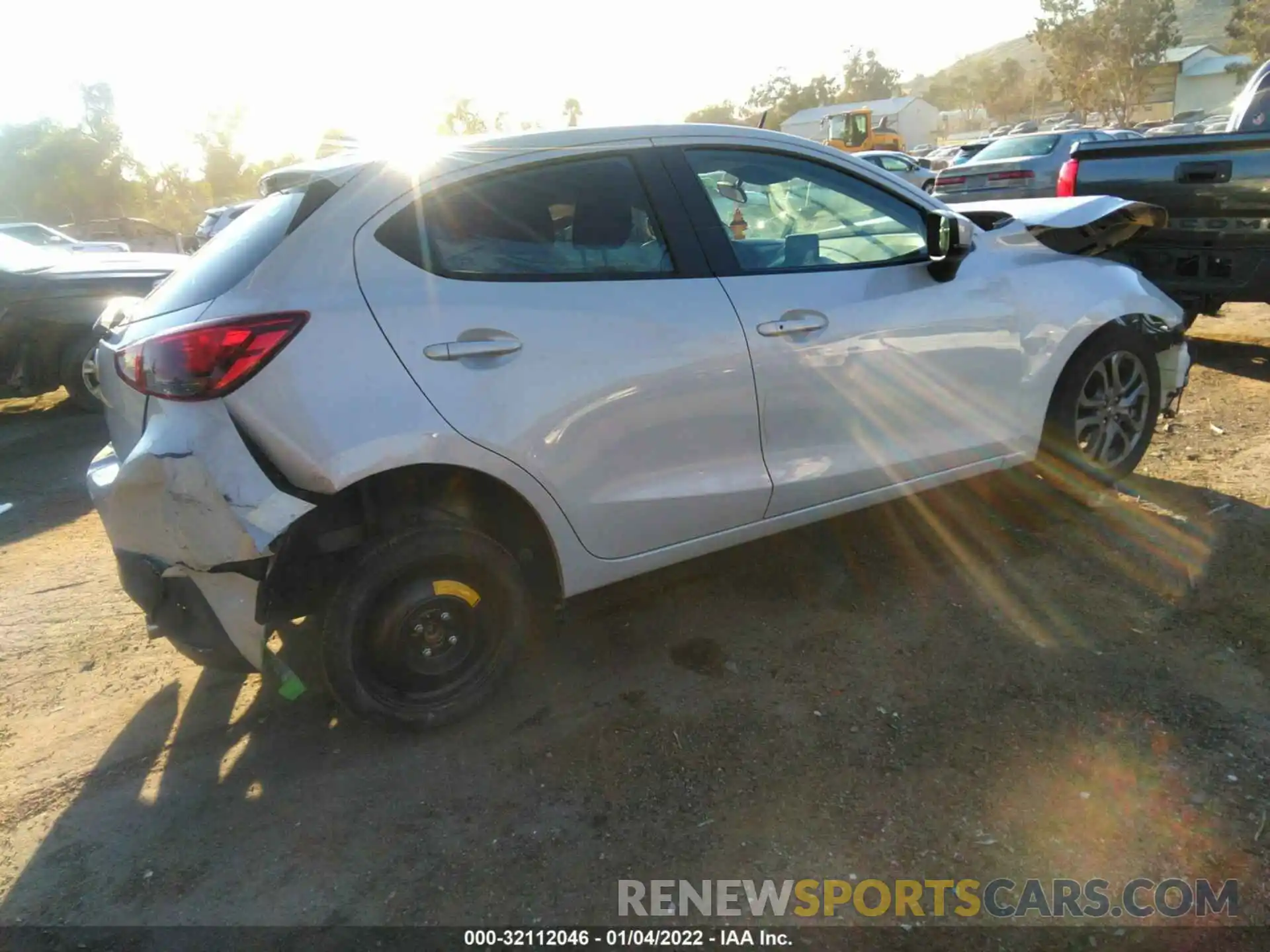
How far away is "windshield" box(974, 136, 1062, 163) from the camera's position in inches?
578

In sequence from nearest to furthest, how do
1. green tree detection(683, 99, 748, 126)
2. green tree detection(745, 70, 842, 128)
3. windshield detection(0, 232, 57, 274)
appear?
windshield detection(0, 232, 57, 274) < green tree detection(683, 99, 748, 126) < green tree detection(745, 70, 842, 128)

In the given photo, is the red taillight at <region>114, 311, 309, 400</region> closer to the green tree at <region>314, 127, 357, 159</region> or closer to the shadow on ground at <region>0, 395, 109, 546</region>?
the green tree at <region>314, 127, 357, 159</region>

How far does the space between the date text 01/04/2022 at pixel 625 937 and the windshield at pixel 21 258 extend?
6.90m

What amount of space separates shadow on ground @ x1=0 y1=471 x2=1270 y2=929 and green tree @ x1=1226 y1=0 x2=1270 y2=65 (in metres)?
59.4

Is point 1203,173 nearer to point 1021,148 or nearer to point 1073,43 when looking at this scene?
point 1021,148

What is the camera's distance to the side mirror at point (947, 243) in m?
3.38

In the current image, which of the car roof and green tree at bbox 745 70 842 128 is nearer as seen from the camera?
the car roof

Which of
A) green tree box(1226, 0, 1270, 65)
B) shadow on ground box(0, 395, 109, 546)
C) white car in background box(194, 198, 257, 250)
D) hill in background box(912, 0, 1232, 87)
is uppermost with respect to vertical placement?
hill in background box(912, 0, 1232, 87)

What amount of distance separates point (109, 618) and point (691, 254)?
115 inches

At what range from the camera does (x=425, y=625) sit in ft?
9.31

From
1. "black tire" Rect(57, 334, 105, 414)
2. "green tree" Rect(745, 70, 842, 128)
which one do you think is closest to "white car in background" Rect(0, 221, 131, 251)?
"black tire" Rect(57, 334, 105, 414)

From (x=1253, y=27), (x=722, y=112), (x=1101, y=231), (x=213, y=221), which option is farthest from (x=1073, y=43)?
(x=1101, y=231)

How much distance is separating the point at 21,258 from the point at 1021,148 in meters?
14.3

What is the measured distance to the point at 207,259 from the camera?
2895 mm
